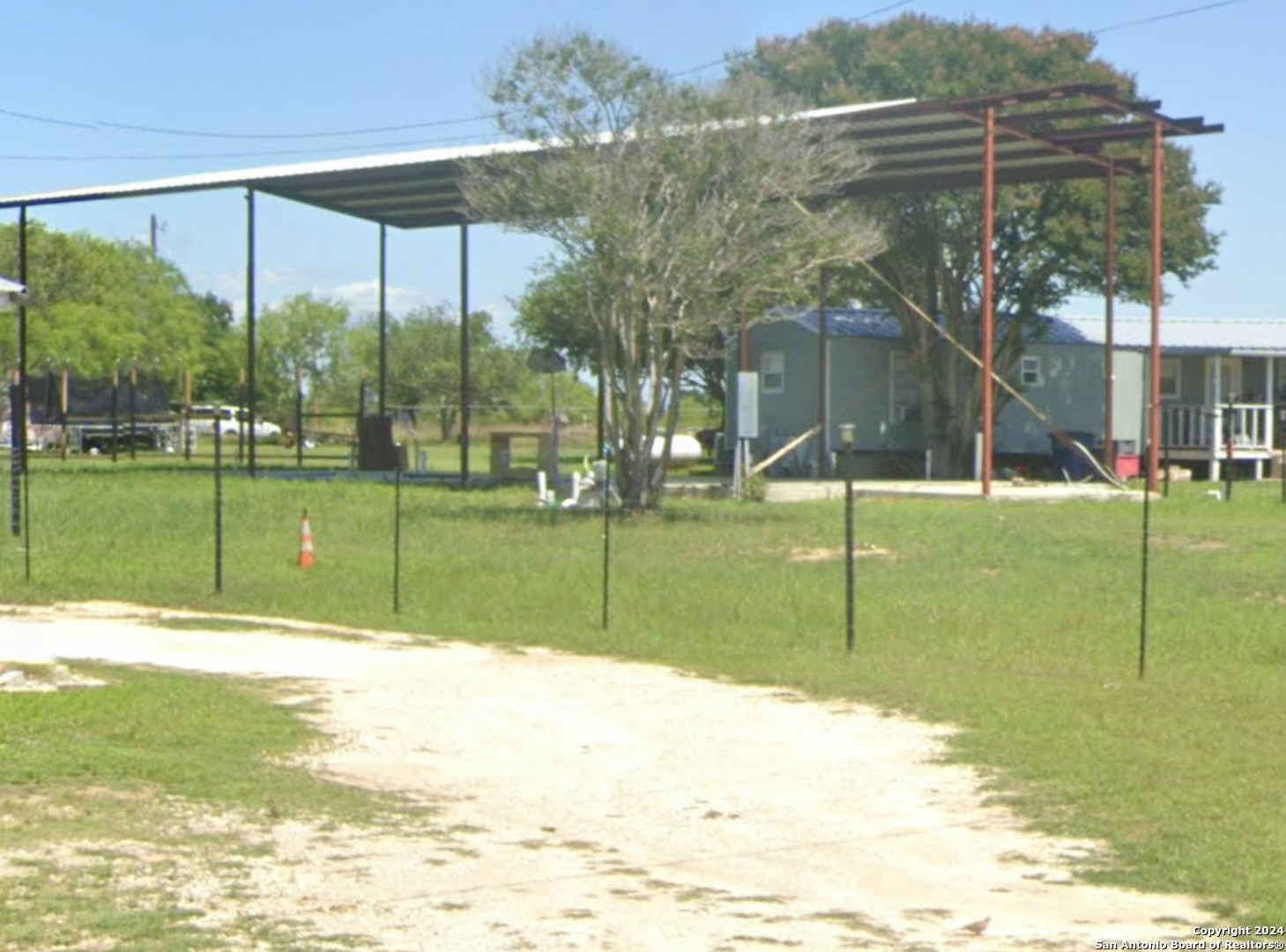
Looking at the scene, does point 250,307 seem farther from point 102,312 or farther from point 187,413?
point 102,312

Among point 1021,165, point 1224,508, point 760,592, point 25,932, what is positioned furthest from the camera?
point 1021,165

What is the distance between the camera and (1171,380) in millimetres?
49781

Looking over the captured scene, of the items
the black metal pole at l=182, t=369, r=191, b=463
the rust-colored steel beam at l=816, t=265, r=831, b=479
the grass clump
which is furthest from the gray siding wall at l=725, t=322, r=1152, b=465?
the grass clump

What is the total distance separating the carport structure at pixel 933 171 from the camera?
107 ft

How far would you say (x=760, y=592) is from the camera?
20469 millimetres

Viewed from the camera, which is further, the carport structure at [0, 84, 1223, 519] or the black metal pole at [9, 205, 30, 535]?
the carport structure at [0, 84, 1223, 519]

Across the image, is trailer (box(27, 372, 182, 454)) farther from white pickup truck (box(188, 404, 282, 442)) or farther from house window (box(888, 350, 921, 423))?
house window (box(888, 350, 921, 423))

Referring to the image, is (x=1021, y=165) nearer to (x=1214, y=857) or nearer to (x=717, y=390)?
(x=717, y=390)

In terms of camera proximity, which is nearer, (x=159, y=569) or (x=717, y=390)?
(x=159, y=569)

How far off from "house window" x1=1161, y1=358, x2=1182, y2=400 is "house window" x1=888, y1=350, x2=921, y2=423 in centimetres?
665

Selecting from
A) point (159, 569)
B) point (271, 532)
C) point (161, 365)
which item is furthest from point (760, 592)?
point (161, 365)

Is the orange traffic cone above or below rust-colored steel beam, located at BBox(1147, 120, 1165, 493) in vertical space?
below

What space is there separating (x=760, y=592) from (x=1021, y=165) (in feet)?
65.7

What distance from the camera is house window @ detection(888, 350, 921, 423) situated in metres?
47.3
